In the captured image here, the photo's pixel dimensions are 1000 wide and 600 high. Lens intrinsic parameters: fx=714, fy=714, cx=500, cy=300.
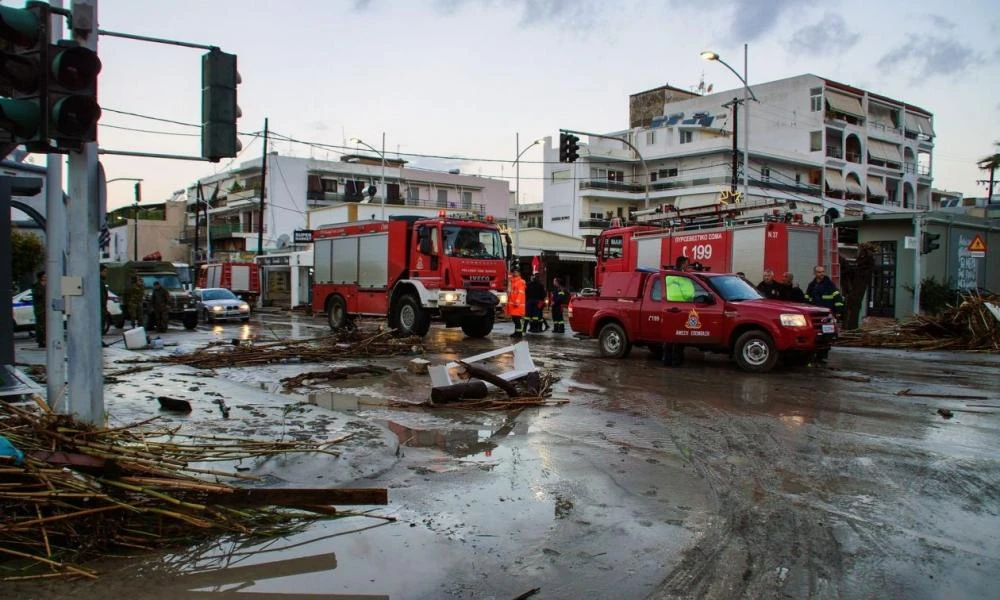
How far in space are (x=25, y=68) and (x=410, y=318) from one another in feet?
42.6

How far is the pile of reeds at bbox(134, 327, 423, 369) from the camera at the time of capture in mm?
13273

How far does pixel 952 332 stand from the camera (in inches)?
653

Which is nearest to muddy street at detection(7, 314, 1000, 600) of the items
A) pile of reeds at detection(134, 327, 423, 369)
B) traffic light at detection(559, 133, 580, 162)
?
pile of reeds at detection(134, 327, 423, 369)

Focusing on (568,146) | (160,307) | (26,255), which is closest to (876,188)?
(568,146)

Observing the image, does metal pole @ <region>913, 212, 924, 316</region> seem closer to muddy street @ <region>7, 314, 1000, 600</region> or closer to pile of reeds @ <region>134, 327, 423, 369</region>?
muddy street @ <region>7, 314, 1000, 600</region>

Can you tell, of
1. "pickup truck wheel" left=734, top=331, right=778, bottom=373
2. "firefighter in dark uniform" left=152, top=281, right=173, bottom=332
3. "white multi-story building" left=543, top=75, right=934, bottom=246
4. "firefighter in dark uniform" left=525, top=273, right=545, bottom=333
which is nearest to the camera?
"pickup truck wheel" left=734, top=331, right=778, bottom=373

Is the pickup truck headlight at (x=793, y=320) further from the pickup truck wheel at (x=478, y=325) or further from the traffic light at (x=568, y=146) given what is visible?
the traffic light at (x=568, y=146)

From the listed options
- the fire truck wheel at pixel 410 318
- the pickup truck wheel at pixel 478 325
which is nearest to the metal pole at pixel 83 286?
the fire truck wheel at pixel 410 318

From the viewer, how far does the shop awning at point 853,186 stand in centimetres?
6163

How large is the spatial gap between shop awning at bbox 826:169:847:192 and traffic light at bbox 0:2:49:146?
208ft

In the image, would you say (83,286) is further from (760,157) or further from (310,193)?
(760,157)

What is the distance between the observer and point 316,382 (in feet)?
36.9

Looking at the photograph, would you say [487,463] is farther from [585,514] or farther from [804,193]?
[804,193]

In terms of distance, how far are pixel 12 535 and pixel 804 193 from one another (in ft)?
203
